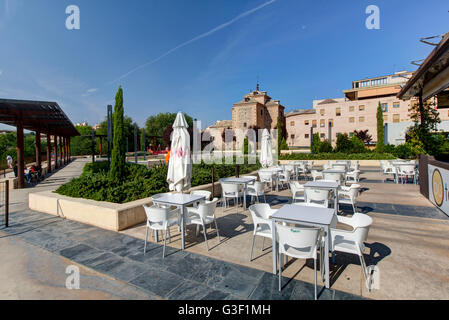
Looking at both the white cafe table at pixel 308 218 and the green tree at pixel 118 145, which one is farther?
the green tree at pixel 118 145

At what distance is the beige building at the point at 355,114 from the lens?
39594mm

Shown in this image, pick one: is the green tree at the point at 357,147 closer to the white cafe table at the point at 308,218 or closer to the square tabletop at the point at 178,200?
the white cafe table at the point at 308,218

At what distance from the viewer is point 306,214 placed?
327cm

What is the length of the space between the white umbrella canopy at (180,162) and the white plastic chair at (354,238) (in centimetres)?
307

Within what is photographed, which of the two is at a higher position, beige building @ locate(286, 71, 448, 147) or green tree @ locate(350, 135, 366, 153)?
beige building @ locate(286, 71, 448, 147)

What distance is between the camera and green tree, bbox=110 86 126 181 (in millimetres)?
7160

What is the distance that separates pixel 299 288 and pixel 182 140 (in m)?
3.54

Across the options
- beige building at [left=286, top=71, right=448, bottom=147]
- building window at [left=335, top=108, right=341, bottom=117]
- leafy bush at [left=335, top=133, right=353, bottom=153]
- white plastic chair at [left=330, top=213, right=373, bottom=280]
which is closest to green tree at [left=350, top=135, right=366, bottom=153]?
leafy bush at [left=335, top=133, right=353, bottom=153]

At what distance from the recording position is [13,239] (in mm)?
4469

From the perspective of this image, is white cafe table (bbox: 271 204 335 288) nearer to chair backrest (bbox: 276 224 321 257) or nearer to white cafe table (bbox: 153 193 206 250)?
chair backrest (bbox: 276 224 321 257)

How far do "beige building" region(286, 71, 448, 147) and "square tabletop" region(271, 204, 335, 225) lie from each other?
35011 mm

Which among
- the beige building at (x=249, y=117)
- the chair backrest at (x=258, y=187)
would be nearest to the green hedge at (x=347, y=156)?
the chair backrest at (x=258, y=187)

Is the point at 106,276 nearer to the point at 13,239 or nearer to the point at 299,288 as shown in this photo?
the point at 299,288
